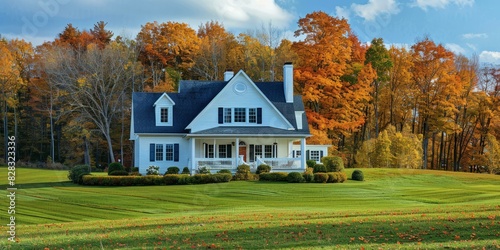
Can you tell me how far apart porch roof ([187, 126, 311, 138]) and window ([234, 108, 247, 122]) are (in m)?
0.65

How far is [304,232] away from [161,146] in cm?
2653

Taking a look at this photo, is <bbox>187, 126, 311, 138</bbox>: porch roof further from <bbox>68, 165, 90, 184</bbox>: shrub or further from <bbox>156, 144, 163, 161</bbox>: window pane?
<bbox>68, 165, 90, 184</bbox>: shrub

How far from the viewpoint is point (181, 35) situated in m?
61.1

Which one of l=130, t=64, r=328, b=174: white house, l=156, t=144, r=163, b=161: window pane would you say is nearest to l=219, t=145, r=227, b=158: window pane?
l=130, t=64, r=328, b=174: white house

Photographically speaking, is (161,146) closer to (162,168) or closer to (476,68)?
(162,168)

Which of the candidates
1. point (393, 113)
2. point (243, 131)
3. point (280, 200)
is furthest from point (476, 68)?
point (280, 200)

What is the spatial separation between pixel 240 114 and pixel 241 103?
0.73 meters

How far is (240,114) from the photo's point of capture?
40406 millimetres

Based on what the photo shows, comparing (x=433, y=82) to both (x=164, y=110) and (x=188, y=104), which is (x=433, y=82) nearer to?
(x=188, y=104)

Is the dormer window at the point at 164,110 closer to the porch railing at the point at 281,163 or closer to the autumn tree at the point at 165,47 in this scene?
Result: the porch railing at the point at 281,163

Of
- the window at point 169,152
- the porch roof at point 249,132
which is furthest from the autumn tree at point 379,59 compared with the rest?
the window at point 169,152

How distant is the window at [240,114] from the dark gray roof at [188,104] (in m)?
2.78

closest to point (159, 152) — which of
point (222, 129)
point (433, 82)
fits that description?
point (222, 129)

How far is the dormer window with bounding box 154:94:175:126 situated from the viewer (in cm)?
4097
